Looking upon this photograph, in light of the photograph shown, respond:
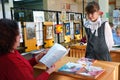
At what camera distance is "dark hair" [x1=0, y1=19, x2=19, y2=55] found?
1114mm

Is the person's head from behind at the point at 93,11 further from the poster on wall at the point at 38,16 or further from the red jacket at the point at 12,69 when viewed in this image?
the red jacket at the point at 12,69

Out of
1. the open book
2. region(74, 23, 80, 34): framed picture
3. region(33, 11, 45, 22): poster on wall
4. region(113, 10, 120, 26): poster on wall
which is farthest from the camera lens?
region(113, 10, 120, 26): poster on wall

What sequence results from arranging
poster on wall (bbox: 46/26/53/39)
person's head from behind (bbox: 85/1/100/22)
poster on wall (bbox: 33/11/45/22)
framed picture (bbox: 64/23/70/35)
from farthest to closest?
framed picture (bbox: 64/23/70/35) < poster on wall (bbox: 46/26/53/39) < poster on wall (bbox: 33/11/45/22) < person's head from behind (bbox: 85/1/100/22)

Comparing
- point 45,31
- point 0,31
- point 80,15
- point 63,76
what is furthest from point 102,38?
point 80,15

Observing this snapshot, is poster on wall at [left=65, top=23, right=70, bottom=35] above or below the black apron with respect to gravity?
above

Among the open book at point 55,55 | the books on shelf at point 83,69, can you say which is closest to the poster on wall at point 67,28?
the books on shelf at point 83,69

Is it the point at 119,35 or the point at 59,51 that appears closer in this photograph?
the point at 59,51

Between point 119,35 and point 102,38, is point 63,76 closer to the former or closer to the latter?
point 102,38

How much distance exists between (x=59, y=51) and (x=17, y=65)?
12.4 inches

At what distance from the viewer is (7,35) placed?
44.0 inches

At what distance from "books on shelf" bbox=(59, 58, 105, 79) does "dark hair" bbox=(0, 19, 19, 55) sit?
0.48m

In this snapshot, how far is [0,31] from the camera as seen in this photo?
1110 mm

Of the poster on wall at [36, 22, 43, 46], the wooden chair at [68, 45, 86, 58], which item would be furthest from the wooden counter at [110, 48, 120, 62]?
the poster on wall at [36, 22, 43, 46]

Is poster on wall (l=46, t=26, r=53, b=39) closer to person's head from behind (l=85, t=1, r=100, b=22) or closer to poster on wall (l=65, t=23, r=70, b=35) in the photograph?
poster on wall (l=65, t=23, r=70, b=35)
